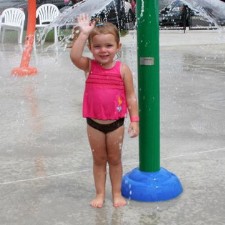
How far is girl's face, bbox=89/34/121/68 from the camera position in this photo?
3.26m

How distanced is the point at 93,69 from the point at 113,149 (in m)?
0.50

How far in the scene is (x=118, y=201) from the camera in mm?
3518

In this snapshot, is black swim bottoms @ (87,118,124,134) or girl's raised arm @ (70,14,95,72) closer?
girl's raised arm @ (70,14,95,72)

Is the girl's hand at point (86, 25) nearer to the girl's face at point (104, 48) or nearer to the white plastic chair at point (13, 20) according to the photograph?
the girl's face at point (104, 48)

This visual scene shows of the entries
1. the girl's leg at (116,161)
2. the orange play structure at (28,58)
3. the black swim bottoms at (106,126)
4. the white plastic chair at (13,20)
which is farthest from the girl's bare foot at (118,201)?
the white plastic chair at (13,20)

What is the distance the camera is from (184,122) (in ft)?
18.3

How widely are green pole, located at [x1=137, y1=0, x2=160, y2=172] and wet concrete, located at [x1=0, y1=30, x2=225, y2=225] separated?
393 mm

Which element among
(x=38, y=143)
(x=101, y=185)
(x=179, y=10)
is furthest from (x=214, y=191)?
(x=179, y=10)

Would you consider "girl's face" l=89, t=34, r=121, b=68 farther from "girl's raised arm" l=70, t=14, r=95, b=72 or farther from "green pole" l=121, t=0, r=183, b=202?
"green pole" l=121, t=0, r=183, b=202

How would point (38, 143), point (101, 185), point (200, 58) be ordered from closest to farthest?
point (101, 185), point (38, 143), point (200, 58)

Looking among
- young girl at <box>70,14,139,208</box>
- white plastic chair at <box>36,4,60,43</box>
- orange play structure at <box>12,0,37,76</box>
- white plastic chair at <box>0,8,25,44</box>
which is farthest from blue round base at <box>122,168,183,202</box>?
white plastic chair at <box>36,4,60,43</box>

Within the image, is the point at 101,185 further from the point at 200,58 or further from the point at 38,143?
the point at 200,58

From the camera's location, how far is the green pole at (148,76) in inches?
134

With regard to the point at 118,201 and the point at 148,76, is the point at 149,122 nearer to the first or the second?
the point at 148,76
